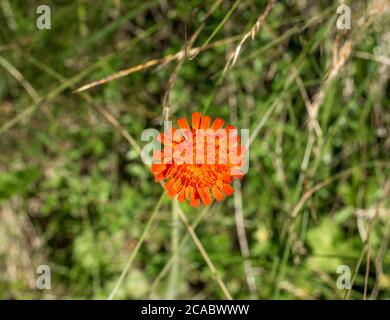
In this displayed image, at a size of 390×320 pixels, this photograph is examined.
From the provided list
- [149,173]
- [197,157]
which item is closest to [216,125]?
[197,157]

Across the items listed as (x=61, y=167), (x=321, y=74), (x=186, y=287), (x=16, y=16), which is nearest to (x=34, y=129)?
(x=61, y=167)

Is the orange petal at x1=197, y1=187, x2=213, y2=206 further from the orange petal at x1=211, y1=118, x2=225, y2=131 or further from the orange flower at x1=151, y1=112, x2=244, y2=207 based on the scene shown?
the orange petal at x1=211, y1=118, x2=225, y2=131

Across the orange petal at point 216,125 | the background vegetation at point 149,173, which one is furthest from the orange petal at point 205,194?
the background vegetation at point 149,173

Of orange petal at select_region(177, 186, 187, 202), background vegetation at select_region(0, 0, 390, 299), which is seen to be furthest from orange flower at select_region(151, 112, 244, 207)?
background vegetation at select_region(0, 0, 390, 299)

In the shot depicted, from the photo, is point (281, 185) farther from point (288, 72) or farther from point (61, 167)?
point (61, 167)

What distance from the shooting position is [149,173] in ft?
6.02

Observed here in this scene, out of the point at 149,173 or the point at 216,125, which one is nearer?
the point at 216,125

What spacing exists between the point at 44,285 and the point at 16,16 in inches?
35.2

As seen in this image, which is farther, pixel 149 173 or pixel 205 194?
pixel 149 173

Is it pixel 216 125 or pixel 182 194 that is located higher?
pixel 216 125

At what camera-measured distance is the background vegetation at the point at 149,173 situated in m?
1.62

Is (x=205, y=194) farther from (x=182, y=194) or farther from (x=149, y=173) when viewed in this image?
(x=149, y=173)

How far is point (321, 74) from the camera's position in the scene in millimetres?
1494

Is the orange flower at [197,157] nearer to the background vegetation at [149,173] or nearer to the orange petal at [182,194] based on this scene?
the orange petal at [182,194]
